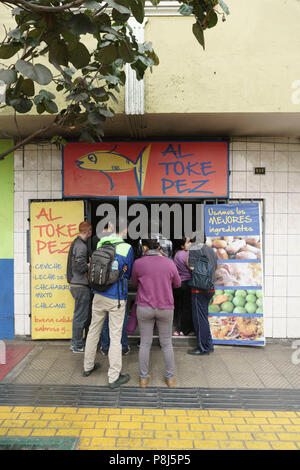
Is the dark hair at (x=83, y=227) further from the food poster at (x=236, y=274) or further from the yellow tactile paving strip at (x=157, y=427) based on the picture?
the yellow tactile paving strip at (x=157, y=427)

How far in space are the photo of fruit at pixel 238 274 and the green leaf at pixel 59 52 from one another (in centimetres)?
370

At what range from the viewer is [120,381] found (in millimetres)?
3750

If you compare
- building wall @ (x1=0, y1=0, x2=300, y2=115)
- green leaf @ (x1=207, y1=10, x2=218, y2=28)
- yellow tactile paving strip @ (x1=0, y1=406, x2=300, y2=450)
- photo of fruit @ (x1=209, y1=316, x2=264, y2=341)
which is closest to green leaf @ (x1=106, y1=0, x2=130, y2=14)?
green leaf @ (x1=207, y1=10, x2=218, y2=28)

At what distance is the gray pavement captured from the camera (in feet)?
12.7

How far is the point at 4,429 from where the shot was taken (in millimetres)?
2979

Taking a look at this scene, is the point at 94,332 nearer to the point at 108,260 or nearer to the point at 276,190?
the point at 108,260

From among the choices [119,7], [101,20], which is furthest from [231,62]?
[119,7]

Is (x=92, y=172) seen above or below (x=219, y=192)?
above

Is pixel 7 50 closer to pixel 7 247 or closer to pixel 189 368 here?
pixel 7 247

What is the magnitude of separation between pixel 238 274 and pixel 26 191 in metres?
3.74

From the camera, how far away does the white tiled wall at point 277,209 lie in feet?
16.8

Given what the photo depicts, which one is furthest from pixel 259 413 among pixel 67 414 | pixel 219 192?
pixel 219 192
